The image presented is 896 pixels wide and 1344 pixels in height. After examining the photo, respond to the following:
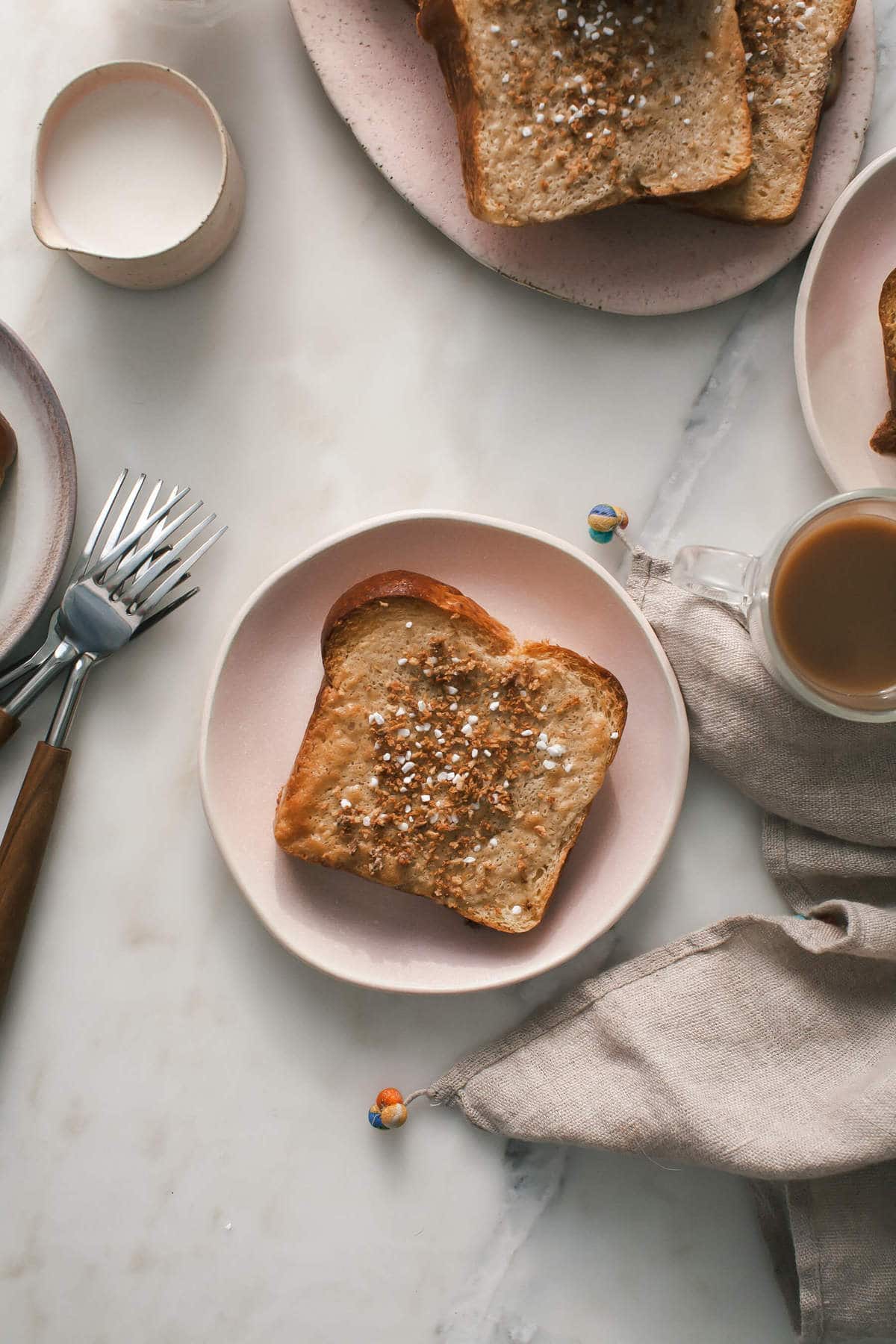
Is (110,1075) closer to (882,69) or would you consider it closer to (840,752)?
(840,752)

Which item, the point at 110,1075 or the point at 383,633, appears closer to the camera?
the point at 383,633

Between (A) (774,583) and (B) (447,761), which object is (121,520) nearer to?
(B) (447,761)

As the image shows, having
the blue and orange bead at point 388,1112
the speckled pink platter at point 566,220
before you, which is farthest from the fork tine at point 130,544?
the blue and orange bead at point 388,1112

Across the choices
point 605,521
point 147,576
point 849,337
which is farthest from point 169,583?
point 849,337

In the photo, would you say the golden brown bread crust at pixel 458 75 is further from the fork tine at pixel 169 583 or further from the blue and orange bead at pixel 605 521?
the fork tine at pixel 169 583

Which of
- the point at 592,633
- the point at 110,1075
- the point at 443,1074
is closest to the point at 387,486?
the point at 592,633

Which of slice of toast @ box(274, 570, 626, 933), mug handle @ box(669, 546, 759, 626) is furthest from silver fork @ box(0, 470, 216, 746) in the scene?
mug handle @ box(669, 546, 759, 626)
